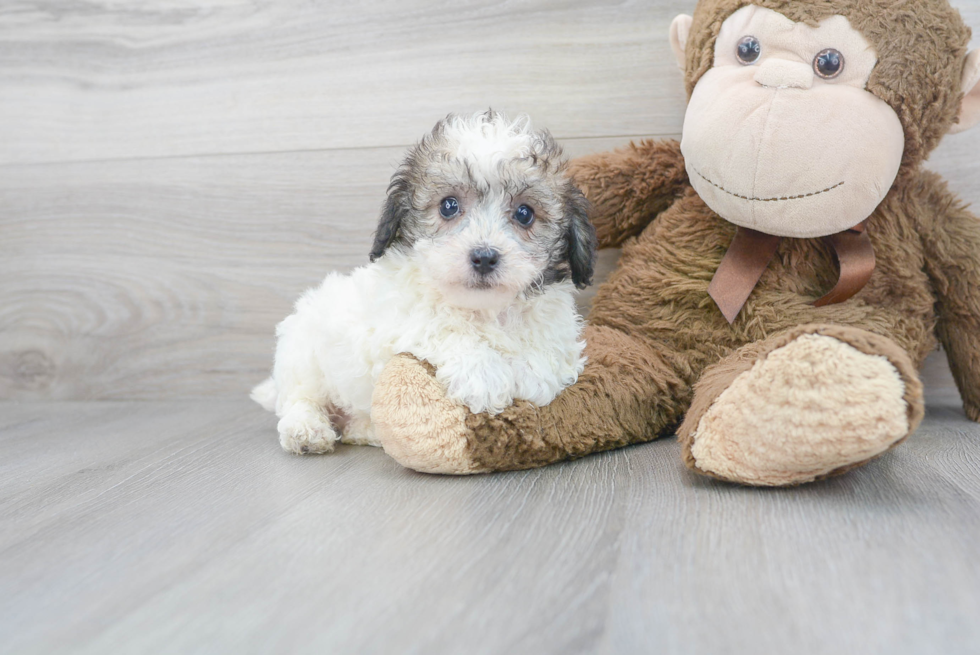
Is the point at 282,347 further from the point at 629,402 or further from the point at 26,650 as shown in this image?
the point at 26,650

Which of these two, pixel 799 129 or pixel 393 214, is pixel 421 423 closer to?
pixel 393 214

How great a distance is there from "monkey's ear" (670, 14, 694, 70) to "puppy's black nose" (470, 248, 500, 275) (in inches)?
24.7

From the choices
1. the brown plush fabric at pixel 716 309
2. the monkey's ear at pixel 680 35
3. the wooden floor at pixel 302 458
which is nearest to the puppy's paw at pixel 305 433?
the wooden floor at pixel 302 458

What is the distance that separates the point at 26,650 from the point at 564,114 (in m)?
1.43

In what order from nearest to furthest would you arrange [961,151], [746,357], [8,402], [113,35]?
[746,357] → [961,151] → [113,35] → [8,402]

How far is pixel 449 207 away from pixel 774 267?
63 centimetres

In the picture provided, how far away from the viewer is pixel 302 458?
4.61 feet

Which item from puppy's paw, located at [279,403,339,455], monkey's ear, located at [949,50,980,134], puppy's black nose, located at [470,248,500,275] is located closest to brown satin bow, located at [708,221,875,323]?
monkey's ear, located at [949,50,980,134]

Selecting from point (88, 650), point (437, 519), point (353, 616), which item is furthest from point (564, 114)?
point (88, 650)

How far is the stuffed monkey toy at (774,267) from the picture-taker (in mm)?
1029

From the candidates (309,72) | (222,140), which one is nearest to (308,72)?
(309,72)

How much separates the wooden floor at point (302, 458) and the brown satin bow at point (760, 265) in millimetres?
290

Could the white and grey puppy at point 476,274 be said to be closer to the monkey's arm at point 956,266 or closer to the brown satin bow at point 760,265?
the brown satin bow at point 760,265

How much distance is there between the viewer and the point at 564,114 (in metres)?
1.74
